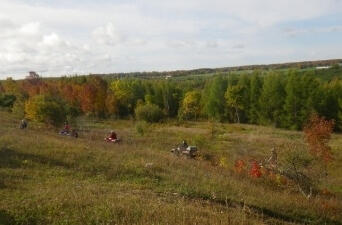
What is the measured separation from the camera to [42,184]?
1341 centimetres

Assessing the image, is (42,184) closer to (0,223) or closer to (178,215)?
(0,223)

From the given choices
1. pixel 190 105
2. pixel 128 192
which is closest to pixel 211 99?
pixel 190 105

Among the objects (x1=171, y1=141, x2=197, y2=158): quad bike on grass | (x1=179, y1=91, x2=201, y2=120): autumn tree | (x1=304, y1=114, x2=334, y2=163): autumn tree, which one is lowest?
(x1=179, y1=91, x2=201, y2=120): autumn tree

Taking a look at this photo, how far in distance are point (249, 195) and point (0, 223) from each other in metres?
8.71

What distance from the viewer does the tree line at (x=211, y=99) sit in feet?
205

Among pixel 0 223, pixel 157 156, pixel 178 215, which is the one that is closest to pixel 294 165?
pixel 157 156

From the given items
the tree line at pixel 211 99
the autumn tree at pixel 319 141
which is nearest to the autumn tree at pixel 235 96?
the tree line at pixel 211 99

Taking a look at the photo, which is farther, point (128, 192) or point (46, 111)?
point (46, 111)

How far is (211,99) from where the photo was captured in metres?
79.9

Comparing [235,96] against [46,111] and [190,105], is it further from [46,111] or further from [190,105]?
[46,111]

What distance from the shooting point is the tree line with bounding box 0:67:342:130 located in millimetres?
62594

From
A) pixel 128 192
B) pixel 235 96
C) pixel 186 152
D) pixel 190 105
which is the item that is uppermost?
pixel 128 192

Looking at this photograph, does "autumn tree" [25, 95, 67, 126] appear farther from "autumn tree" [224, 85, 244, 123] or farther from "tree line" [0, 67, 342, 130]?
"autumn tree" [224, 85, 244, 123]

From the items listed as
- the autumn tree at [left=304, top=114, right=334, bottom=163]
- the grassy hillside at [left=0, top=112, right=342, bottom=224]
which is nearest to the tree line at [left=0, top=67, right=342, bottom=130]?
the grassy hillside at [left=0, top=112, right=342, bottom=224]
